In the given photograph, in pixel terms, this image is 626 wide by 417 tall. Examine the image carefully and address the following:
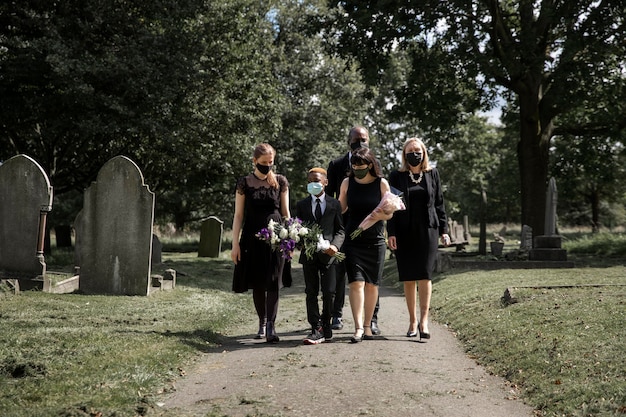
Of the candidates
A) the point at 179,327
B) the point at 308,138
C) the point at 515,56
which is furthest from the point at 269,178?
the point at 308,138

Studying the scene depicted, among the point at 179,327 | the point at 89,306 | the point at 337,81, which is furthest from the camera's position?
the point at 337,81

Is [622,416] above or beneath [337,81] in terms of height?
beneath

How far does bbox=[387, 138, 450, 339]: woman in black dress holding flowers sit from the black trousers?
83cm

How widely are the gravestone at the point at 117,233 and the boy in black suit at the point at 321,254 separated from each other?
4.83 meters

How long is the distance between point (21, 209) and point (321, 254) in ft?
22.5

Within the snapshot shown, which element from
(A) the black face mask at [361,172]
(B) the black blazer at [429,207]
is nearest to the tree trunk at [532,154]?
(B) the black blazer at [429,207]

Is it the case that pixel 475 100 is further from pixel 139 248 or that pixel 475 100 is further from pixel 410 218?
pixel 410 218

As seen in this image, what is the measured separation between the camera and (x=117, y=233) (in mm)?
12781

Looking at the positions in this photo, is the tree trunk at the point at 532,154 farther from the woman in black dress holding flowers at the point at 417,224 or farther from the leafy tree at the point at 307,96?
Answer: the leafy tree at the point at 307,96

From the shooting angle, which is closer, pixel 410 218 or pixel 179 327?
pixel 410 218

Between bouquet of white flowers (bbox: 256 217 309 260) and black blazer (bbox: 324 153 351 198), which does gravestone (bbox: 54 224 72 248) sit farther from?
bouquet of white flowers (bbox: 256 217 309 260)

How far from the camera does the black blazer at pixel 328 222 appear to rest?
8.49 meters

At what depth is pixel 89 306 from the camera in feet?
35.8

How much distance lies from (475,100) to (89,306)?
18332mm
